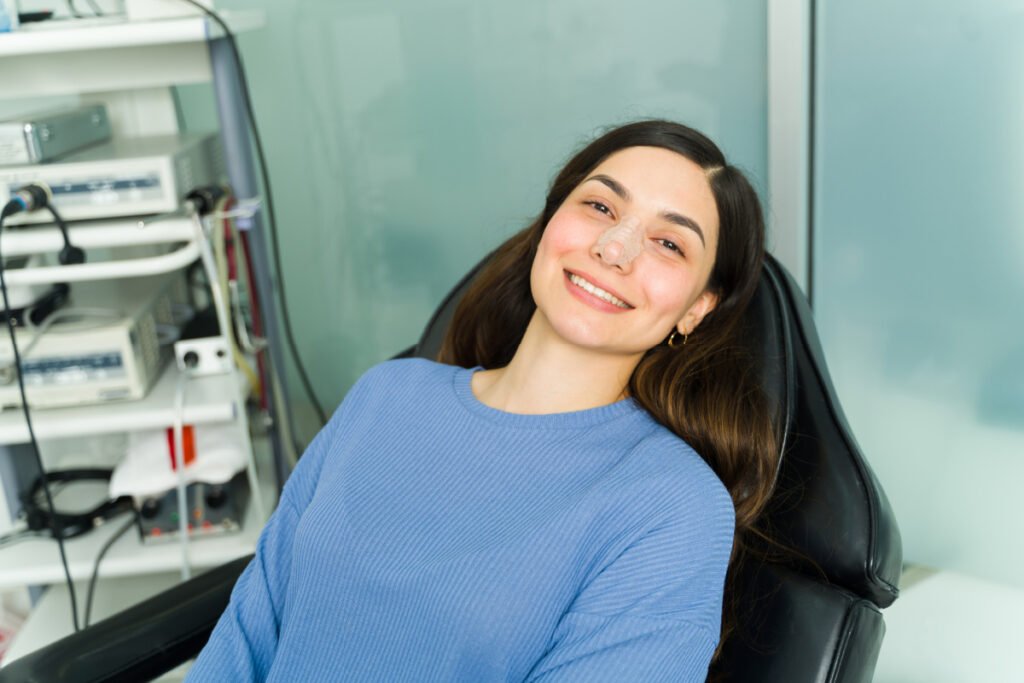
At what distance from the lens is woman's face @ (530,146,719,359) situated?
3.71 feet

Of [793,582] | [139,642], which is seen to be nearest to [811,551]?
[793,582]

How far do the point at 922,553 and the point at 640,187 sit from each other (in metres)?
0.88

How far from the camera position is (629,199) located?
1.15 meters

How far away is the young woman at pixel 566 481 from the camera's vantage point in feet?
3.31

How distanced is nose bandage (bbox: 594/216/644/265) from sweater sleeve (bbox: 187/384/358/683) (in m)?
0.40

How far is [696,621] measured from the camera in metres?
0.98

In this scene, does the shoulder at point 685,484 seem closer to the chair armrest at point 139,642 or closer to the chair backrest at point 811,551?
the chair backrest at point 811,551

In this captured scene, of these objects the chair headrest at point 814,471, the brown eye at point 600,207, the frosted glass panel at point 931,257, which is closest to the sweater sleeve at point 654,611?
the chair headrest at point 814,471

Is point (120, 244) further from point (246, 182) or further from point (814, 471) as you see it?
point (814, 471)

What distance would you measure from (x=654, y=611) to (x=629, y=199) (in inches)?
17.6

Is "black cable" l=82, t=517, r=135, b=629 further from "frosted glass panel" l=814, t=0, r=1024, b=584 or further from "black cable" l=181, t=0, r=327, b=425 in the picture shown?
"frosted glass panel" l=814, t=0, r=1024, b=584

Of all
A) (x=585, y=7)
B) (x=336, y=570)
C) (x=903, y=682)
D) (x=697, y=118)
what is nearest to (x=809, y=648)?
(x=336, y=570)

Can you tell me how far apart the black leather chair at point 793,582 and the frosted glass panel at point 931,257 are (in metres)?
0.39

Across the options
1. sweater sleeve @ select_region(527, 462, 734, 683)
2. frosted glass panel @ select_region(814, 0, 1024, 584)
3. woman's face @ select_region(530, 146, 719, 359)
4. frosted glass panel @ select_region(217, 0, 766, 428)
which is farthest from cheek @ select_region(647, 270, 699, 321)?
frosted glass panel @ select_region(217, 0, 766, 428)
